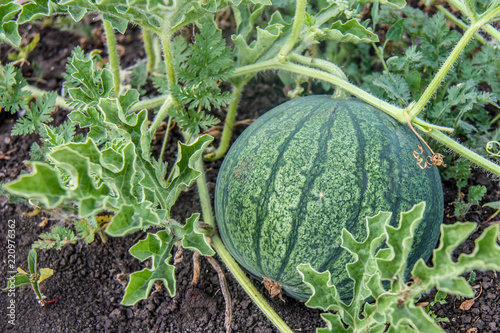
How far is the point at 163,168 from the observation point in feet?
7.11

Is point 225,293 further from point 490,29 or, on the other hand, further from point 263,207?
point 490,29

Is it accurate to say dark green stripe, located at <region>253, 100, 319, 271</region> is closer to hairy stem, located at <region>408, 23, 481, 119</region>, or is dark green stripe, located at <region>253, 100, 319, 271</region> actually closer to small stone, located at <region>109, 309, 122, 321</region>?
hairy stem, located at <region>408, 23, 481, 119</region>

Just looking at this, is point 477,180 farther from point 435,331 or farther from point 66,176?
point 66,176

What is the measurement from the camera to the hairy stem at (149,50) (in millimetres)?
2998

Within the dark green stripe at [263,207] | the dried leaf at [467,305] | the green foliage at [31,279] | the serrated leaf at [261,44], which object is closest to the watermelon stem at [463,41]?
the dark green stripe at [263,207]

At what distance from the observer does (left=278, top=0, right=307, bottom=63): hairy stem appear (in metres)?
2.20

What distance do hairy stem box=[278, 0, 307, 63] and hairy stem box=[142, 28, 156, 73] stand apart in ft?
3.42

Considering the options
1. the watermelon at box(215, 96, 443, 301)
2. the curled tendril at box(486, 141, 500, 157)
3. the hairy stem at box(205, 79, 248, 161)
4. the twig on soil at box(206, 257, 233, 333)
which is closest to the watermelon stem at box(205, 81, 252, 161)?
the hairy stem at box(205, 79, 248, 161)

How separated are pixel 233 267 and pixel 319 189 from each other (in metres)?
0.64

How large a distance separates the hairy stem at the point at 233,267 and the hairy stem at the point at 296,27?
0.75m

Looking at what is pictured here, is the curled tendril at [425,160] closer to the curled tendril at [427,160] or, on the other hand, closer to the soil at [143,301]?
the curled tendril at [427,160]

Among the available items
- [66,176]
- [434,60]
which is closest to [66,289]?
[66,176]

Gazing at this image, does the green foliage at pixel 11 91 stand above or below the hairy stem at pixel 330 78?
below

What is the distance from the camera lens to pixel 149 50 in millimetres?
3090
